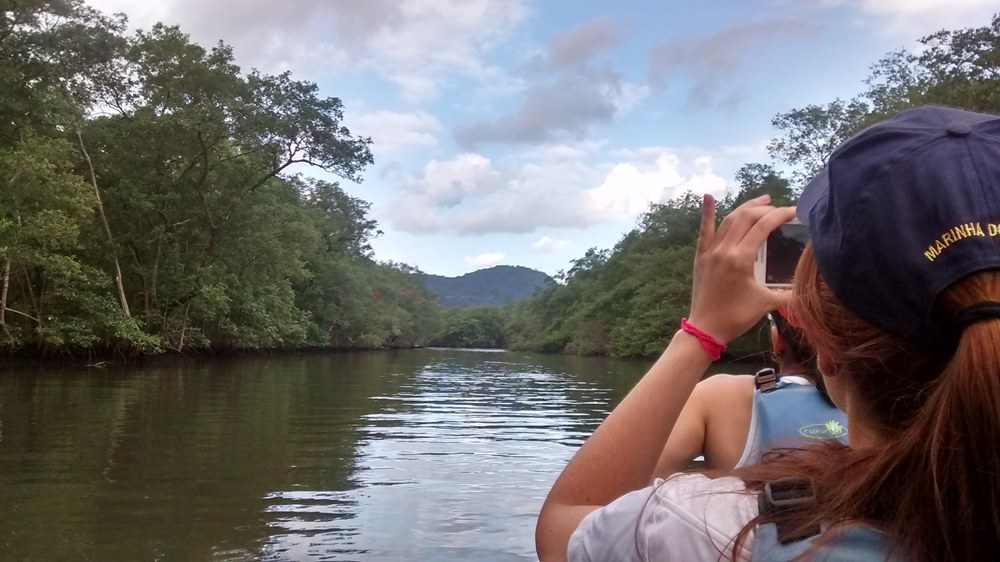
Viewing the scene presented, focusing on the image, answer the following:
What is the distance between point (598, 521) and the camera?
793 millimetres

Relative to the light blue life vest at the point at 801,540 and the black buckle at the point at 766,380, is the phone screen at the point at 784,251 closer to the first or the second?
the light blue life vest at the point at 801,540

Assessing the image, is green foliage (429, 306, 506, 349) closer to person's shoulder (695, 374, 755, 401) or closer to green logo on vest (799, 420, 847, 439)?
person's shoulder (695, 374, 755, 401)

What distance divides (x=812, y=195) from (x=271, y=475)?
563 centimetres

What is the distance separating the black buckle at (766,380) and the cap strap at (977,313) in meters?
1.02

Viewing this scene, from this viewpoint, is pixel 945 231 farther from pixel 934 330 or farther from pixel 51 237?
pixel 51 237

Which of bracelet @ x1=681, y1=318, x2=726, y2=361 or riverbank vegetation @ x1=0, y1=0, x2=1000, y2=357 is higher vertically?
riverbank vegetation @ x1=0, y1=0, x2=1000, y2=357

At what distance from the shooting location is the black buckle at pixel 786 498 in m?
0.67

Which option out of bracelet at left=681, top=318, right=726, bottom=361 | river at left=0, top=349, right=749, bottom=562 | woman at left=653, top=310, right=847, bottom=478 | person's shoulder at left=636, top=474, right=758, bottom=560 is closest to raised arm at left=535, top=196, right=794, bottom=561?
bracelet at left=681, top=318, right=726, bottom=361

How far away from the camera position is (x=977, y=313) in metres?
0.64

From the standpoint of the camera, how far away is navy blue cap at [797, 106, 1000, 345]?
0.66 meters

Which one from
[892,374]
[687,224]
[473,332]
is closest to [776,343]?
[892,374]

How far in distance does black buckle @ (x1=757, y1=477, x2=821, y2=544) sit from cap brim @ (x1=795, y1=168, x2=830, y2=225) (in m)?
0.29

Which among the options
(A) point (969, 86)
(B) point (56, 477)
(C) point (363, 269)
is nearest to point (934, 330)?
(B) point (56, 477)

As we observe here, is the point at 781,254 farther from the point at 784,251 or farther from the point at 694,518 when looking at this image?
the point at 694,518
